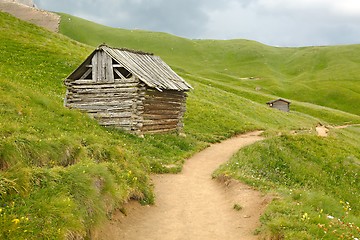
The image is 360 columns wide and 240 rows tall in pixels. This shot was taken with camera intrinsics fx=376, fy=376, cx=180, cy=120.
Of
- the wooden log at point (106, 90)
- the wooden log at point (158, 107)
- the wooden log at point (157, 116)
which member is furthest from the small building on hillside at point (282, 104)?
the wooden log at point (106, 90)

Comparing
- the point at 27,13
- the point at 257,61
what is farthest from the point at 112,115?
the point at 257,61

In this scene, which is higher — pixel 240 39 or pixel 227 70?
pixel 240 39

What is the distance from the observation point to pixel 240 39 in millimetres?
152625

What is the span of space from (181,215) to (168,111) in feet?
52.6

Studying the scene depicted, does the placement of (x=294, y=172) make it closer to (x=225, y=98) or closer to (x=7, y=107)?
(x=7, y=107)

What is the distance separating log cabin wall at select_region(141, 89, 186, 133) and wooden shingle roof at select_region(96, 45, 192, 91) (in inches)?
29.1

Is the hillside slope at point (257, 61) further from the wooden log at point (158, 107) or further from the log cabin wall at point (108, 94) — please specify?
the log cabin wall at point (108, 94)

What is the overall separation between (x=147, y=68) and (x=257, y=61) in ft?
346

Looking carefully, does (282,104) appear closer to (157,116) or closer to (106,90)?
(157,116)

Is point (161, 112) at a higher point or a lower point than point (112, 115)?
higher

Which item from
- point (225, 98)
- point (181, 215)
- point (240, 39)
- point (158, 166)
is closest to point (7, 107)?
point (158, 166)

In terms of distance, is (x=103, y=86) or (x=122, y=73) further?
(x=122, y=73)

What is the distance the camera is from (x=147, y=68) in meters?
27.5

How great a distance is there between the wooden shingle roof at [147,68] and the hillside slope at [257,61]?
216 ft
